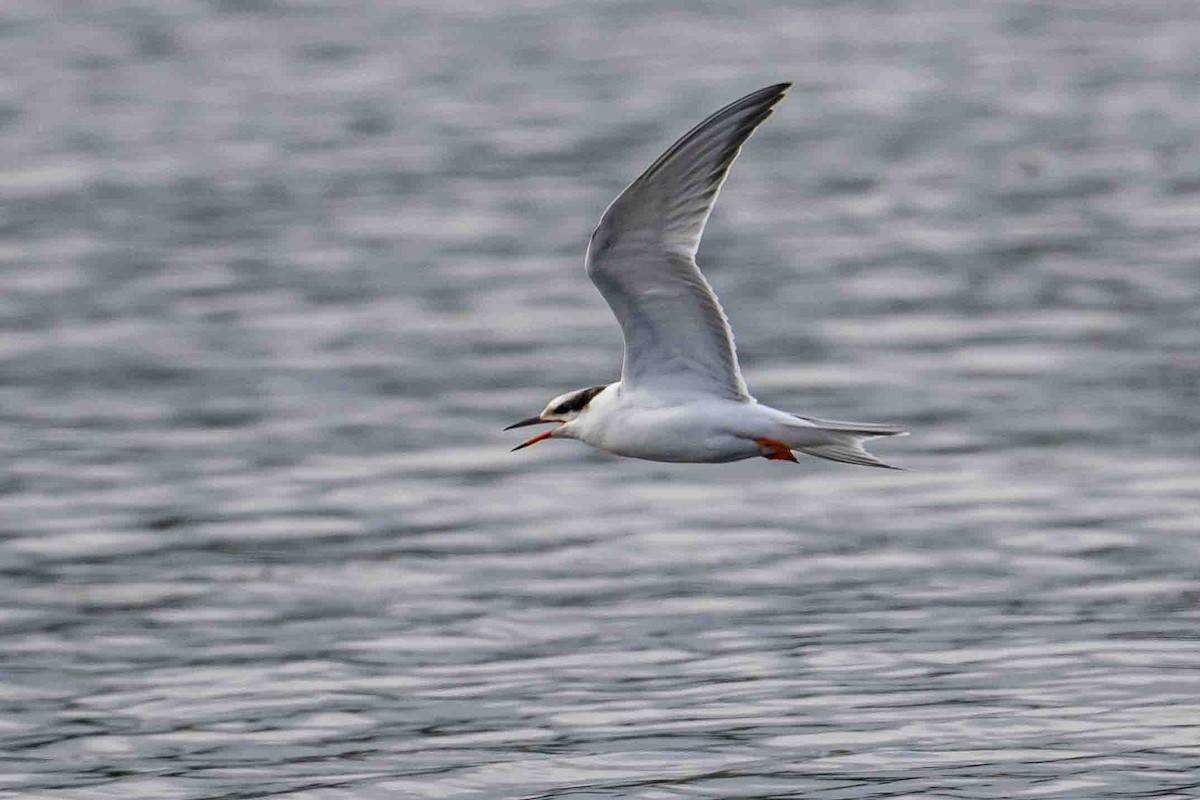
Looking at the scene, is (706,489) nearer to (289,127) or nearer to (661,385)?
(661,385)

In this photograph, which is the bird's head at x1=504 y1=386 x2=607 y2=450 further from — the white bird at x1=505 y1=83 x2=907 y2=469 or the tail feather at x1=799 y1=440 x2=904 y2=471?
the tail feather at x1=799 y1=440 x2=904 y2=471

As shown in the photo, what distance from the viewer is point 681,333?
10664mm

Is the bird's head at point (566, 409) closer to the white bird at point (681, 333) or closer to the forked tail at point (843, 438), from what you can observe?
the white bird at point (681, 333)

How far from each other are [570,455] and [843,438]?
7.90 meters

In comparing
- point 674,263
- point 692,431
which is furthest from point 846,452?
point 674,263

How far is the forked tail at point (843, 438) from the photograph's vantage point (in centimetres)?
983

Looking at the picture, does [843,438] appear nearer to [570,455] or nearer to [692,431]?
[692,431]

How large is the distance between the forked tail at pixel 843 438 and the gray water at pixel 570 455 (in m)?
2.02

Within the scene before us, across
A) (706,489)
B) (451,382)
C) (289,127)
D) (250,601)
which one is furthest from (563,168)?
(250,601)

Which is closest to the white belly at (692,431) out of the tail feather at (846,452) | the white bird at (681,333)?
the white bird at (681,333)

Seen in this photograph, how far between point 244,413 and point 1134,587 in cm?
781

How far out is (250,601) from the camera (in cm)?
1548

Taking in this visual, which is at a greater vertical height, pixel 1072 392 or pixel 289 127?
pixel 289 127

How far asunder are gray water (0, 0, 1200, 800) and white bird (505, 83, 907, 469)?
2193 mm
